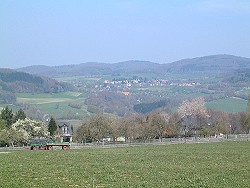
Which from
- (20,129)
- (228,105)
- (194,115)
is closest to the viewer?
(20,129)

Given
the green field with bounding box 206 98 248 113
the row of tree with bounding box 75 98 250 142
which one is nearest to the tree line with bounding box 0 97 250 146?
the row of tree with bounding box 75 98 250 142

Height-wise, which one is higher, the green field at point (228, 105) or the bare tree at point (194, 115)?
the bare tree at point (194, 115)

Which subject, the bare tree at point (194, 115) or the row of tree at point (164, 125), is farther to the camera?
the bare tree at point (194, 115)

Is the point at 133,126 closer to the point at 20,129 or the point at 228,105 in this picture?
the point at 20,129

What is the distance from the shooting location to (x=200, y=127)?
13000 centimetres

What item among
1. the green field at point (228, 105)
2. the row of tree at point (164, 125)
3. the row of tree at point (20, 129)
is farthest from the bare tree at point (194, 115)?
the row of tree at point (20, 129)

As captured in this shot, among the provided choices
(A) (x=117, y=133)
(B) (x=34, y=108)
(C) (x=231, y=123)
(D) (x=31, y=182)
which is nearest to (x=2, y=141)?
(A) (x=117, y=133)

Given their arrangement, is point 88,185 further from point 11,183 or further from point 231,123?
point 231,123

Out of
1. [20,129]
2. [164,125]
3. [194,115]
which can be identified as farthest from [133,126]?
[20,129]

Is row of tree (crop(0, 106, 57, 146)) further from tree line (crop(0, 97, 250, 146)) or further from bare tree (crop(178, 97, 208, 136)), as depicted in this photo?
bare tree (crop(178, 97, 208, 136))

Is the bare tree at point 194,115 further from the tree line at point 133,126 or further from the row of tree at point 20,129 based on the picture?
the row of tree at point 20,129

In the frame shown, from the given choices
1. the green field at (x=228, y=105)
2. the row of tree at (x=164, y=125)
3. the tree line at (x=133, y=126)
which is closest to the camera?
the tree line at (x=133, y=126)

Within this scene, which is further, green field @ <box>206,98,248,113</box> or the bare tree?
green field @ <box>206,98,248,113</box>

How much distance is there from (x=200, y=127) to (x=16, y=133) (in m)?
57.8
